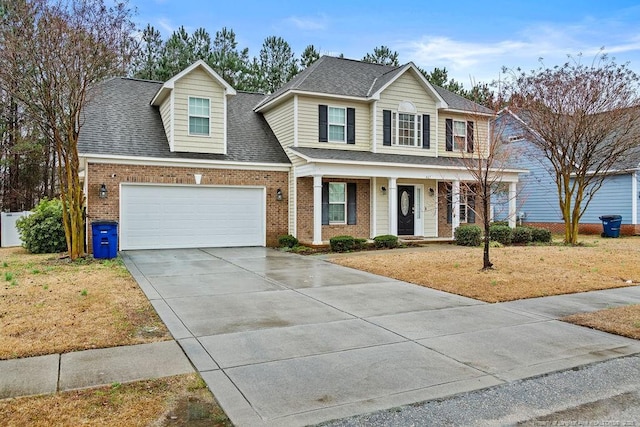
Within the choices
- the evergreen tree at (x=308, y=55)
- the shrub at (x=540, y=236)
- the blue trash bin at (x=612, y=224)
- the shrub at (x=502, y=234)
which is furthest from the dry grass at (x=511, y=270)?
the evergreen tree at (x=308, y=55)

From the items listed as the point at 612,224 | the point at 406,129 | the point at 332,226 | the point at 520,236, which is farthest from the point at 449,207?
the point at 612,224

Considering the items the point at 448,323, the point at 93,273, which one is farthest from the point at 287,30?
the point at 448,323

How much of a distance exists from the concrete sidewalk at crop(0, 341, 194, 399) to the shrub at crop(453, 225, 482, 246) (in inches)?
541

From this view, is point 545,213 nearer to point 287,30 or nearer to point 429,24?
point 429,24

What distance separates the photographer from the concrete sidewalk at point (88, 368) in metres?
4.20

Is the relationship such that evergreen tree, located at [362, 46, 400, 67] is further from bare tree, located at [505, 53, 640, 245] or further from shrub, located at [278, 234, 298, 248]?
shrub, located at [278, 234, 298, 248]

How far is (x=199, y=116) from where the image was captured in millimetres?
16359

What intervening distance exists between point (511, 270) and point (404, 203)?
8.30 meters

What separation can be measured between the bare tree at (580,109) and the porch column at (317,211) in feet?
26.9

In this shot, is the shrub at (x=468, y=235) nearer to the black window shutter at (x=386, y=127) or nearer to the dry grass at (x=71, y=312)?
the black window shutter at (x=386, y=127)

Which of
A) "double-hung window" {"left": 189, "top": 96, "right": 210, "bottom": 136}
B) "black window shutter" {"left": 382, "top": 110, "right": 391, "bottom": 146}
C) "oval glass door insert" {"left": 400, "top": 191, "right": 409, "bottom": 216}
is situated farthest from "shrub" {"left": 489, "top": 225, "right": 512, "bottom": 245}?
"double-hung window" {"left": 189, "top": 96, "right": 210, "bottom": 136}

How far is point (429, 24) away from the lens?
1678 cm

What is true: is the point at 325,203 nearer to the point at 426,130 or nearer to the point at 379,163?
the point at 379,163

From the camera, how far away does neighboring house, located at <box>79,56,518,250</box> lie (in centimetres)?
1521
